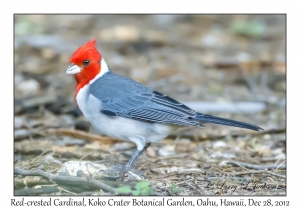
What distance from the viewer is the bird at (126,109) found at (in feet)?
16.9

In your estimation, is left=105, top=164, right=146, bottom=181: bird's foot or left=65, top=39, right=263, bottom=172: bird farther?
Result: left=65, top=39, right=263, bottom=172: bird

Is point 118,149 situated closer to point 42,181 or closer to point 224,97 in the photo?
point 42,181

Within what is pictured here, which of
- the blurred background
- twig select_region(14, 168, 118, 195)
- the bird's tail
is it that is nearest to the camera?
twig select_region(14, 168, 118, 195)

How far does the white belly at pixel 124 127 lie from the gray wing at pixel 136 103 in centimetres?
5

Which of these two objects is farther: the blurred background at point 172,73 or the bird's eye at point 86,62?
the blurred background at point 172,73

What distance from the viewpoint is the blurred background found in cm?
632

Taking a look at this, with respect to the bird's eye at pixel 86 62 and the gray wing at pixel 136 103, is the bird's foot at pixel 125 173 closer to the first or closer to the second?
the gray wing at pixel 136 103

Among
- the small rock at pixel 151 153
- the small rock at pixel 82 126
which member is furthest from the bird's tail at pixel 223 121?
the small rock at pixel 82 126

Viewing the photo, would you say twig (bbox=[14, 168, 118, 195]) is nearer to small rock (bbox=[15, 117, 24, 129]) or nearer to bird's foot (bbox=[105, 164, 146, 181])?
bird's foot (bbox=[105, 164, 146, 181])

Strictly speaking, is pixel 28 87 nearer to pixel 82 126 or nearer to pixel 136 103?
pixel 82 126

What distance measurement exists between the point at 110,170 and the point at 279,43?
5971 millimetres

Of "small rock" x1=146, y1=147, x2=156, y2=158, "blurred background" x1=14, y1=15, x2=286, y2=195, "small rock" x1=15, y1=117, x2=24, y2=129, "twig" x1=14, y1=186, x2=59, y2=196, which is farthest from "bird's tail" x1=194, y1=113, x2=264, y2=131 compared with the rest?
Result: "small rock" x1=15, y1=117, x2=24, y2=129

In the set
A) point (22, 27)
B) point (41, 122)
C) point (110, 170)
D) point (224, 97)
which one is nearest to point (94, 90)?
point (110, 170)

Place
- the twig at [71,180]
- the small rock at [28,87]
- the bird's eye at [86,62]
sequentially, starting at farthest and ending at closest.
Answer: the small rock at [28,87]
the bird's eye at [86,62]
the twig at [71,180]
